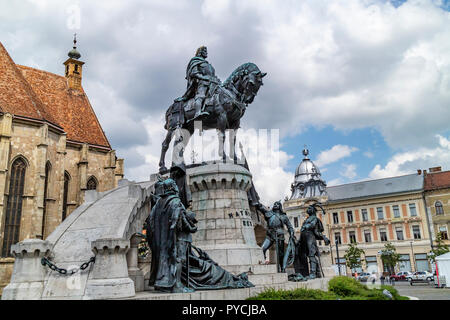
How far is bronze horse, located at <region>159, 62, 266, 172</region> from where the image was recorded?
1263 centimetres

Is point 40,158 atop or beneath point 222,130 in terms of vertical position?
atop

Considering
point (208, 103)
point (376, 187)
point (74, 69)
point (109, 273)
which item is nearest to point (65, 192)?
point (74, 69)

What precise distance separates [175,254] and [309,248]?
6138mm

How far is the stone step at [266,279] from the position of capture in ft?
32.2

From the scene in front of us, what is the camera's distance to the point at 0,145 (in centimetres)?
2612

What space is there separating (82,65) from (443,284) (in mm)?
40826

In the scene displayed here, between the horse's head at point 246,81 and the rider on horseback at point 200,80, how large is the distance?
661 millimetres

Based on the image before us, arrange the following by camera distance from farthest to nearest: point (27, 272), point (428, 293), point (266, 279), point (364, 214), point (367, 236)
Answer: point (364, 214), point (367, 236), point (428, 293), point (266, 279), point (27, 272)

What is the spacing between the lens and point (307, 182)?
58.5 metres

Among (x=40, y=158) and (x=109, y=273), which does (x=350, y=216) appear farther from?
(x=109, y=273)

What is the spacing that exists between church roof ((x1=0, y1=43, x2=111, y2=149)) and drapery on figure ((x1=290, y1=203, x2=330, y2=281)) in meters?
23.7

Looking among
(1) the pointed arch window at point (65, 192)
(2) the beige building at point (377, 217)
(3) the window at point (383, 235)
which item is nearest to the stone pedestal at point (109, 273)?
(1) the pointed arch window at point (65, 192)

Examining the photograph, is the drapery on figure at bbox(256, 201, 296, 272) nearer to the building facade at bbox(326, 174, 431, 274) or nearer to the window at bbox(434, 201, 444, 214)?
the building facade at bbox(326, 174, 431, 274)
